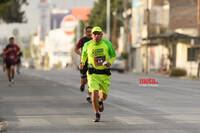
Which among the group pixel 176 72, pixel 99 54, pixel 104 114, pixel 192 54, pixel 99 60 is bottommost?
pixel 176 72

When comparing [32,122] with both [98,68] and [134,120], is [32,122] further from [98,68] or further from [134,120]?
[134,120]

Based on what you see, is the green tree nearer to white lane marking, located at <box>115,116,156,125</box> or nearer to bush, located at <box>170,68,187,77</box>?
bush, located at <box>170,68,187,77</box>

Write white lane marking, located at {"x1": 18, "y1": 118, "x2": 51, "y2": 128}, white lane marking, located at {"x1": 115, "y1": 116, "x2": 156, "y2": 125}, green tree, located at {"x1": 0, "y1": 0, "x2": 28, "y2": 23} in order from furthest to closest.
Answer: green tree, located at {"x1": 0, "y1": 0, "x2": 28, "y2": 23}
white lane marking, located at {"x1": 115, "y1": 116, "x2": 156, "y2": 125}
white lane marking, located at {"x1": 18, "y1": 118, "x2": 51, "y2": 128}

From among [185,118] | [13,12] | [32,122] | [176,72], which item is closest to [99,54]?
[32,122]

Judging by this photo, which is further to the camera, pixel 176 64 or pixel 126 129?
pixel 176 64

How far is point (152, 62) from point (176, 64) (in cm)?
808

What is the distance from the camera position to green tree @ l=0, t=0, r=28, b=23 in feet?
169

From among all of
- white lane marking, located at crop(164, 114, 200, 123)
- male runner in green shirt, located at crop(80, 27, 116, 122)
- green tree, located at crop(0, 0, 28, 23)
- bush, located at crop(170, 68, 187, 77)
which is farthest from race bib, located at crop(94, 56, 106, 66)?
green tree, located at crop(0, 0, 28, 23)

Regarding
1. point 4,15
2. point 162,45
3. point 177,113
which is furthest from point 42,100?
point 162,45

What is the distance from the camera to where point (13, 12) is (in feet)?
175

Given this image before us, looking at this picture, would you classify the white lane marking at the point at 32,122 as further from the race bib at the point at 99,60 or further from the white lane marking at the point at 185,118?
the white lane marking at the point at 185,118

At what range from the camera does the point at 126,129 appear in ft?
32.6

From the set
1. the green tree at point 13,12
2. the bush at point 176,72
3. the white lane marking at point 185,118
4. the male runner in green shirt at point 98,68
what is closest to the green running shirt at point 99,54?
the male runner in green shirt at point 98,68

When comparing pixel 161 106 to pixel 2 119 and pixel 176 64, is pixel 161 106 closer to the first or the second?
pixel 2 119
